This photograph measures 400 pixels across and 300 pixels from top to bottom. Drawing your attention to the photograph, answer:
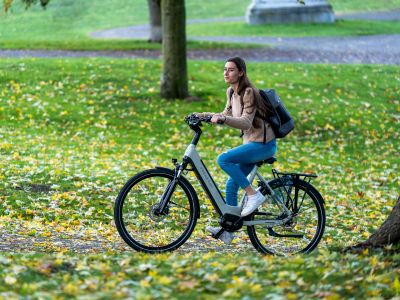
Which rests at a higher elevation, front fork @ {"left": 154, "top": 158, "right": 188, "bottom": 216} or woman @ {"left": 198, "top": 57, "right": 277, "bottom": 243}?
woman @ {"left": 198, "top": 57, "right": 277, "bottom": 243}

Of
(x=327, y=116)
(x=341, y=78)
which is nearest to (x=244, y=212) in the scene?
(x=327, y=116)

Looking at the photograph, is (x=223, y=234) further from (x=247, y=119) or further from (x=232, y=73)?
(x=232, y=73)

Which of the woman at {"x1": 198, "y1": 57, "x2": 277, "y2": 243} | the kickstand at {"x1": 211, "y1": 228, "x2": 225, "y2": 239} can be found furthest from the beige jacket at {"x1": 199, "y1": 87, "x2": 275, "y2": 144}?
the kickstand at {"x1": 211, "y1": 228, "x2": 225, "y2": 239}

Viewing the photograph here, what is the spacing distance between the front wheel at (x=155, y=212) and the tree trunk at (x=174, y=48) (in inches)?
443

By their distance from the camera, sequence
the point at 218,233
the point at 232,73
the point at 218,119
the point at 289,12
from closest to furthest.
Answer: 1. the point at 218,119
2. the point at 232,73
3. the point at 218,233
4. the point at 289,12

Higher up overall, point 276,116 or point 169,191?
point 276,116

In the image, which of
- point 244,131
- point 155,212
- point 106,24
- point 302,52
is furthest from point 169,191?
point 106,24

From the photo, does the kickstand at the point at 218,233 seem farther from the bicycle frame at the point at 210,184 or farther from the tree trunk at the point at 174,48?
the tree trunk at the point at 174,48

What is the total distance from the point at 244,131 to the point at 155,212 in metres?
1.13

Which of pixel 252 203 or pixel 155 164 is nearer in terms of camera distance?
pixel 252 203

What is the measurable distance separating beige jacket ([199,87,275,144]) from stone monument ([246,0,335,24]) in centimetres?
3187

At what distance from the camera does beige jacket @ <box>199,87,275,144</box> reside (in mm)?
7480

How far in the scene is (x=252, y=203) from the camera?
783cm

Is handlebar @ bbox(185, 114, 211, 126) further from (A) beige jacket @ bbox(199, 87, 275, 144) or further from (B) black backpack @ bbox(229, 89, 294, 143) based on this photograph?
(B) black backpack @ bbox(229, 89, 294, 143)
